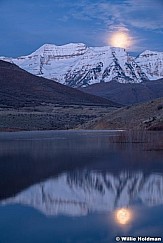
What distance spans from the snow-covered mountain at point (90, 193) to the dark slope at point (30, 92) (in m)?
113

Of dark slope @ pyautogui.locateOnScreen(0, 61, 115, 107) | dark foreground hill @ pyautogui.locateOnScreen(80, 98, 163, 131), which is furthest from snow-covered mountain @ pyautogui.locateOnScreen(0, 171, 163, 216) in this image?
dark slope @ pyautogui.locateOnScreen(0, 61, 115, 107)

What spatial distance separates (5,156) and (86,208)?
18.5m

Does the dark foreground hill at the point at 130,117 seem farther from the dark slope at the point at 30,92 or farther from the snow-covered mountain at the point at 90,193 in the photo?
the snow-covered mountain at the point at 90,193

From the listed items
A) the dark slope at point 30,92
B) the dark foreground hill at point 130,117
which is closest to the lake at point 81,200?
the dark foreground hill at point 130,117

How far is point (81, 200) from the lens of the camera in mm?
17375

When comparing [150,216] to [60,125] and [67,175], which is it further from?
[60,125]

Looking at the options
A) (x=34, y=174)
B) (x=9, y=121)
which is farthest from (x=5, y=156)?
(x=9, y=121)

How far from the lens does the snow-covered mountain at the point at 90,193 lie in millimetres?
16250

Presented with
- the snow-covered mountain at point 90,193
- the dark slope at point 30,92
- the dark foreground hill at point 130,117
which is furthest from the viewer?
the dark slope at point 30,92

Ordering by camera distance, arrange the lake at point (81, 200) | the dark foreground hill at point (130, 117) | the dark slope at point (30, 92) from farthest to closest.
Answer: the dark slope at point (30, 92), the dark foreground hill at point (130, 117), the lake at point (81, 200)

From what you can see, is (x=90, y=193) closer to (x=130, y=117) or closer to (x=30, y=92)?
(x=130, y=117)

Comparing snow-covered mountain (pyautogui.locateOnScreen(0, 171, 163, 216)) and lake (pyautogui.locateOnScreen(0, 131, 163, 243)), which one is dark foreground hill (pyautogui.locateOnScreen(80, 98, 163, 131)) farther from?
snow-covered mountain (pyautogui.locateOnScreen(0, 171, 163, 216))

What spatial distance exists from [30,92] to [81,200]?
153566 millimetres

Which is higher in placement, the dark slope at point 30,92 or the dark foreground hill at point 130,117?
the dark slope at point 30,92
